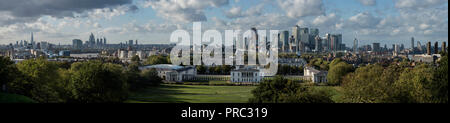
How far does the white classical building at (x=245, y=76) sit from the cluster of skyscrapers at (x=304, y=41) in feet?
319

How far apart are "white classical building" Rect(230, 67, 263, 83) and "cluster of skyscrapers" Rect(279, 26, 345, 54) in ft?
319

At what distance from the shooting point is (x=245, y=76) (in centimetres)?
5378

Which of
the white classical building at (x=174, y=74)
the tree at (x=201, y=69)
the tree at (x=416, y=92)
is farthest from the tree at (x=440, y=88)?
the tree at (x=201, y=69)

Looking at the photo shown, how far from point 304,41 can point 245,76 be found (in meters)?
109

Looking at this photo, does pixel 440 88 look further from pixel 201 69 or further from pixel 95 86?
pixel 201 69

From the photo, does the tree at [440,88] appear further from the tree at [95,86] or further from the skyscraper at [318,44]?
the skyscraper at [318,44]

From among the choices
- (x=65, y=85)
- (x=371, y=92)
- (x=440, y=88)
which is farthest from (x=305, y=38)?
(x=65, y=85)

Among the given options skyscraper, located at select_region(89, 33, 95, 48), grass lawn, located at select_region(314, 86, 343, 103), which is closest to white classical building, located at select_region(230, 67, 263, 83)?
grass lawn, located at select_region(314, 86, 343, 103)

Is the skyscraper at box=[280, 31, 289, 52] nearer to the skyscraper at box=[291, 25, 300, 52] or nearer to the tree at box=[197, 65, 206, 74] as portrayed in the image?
the skyscraper at box=[291, 25, 300, 52]

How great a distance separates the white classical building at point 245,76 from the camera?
5283cm

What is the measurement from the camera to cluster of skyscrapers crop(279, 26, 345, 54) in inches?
6016
